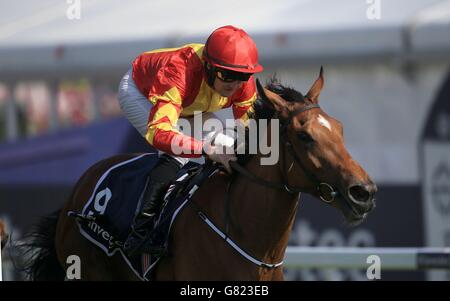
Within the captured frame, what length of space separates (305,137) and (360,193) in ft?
1.24

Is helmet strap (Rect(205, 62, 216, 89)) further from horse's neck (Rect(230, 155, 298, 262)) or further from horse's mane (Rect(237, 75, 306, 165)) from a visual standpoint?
horse's neck (Rect(230, 155, 298, 262))

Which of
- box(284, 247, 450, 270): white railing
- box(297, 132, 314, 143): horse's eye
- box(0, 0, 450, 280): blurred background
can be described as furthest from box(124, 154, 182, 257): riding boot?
box(0, 0, 450, 280): blurred background

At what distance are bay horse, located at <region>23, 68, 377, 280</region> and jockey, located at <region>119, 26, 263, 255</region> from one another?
16 centimetres

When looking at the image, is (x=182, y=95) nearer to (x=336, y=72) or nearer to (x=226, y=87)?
(x=226, y=87)

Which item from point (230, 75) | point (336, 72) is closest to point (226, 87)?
point (230, 75)

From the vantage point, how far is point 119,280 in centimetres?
493

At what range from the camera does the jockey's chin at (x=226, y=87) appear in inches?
174

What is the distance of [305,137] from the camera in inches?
162

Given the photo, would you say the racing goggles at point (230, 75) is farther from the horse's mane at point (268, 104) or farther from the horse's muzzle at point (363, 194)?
the horse's muzzle at point (363, 194)

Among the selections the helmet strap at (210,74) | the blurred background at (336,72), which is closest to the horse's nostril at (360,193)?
the helmet strap at (210,74)

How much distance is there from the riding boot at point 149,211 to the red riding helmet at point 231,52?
63 cm

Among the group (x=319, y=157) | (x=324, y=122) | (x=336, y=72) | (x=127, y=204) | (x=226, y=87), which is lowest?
(x=127, y=204)

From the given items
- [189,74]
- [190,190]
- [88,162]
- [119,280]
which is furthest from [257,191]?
[88,162]
